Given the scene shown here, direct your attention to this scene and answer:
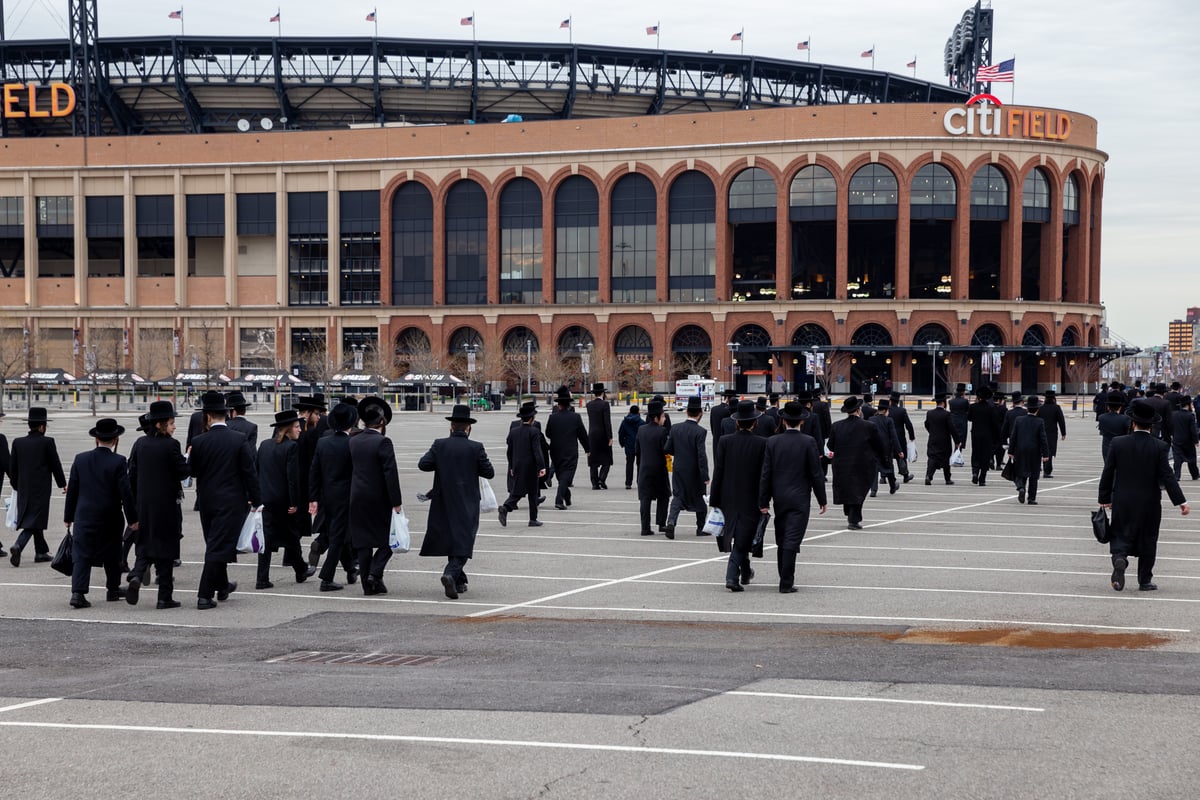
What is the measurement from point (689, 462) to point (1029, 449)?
8.02 metres

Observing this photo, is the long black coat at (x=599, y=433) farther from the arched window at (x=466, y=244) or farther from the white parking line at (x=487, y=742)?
the arched window at (x=466, y=244)

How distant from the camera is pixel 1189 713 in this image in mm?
8211

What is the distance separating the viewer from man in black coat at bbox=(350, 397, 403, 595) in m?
13.0

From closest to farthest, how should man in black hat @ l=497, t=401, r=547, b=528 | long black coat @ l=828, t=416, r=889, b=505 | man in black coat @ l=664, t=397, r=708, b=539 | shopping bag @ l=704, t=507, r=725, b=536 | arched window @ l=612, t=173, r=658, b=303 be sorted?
1. shopping bag @ l=704, t=507, r=725, b=536
2. man in black coat @ l=664, t=397, r=708, b=539
3. long black coat @ l=828, t=416, r=889, b=505
4. man in black hat @ l=497, t=401, r=547, b=528
5. arched window @ l=612, t=173, r=658, b=303

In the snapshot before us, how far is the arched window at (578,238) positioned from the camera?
9419 centimetres

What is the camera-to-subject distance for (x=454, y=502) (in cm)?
1301

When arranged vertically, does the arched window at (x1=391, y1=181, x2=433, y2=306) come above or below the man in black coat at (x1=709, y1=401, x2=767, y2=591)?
above

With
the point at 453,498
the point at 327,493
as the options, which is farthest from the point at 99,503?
the point at 453,498

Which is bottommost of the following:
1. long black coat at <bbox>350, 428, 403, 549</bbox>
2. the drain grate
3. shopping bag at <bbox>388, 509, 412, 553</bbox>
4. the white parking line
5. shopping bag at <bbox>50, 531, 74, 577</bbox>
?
the drain grate

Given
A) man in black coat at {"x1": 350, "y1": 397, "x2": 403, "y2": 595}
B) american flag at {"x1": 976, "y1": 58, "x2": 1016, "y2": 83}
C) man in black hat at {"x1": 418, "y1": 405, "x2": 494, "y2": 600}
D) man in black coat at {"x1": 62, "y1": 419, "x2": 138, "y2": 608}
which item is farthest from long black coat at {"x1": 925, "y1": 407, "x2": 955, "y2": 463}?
american flag at {"x1": 976, "y1": 58, "x2": 1016, "y2": 83}

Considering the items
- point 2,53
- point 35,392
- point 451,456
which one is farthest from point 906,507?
point 2,53

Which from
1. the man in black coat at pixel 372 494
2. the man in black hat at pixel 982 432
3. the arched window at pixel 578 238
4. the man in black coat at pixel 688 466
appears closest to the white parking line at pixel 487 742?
the man in black coat at pixel 372 494

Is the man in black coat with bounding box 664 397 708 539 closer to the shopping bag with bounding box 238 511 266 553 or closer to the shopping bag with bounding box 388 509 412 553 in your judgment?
the shopping bag with bounding box 388 509 412 553

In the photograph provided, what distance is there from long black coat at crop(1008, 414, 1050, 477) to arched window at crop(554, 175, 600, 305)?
72396mm
